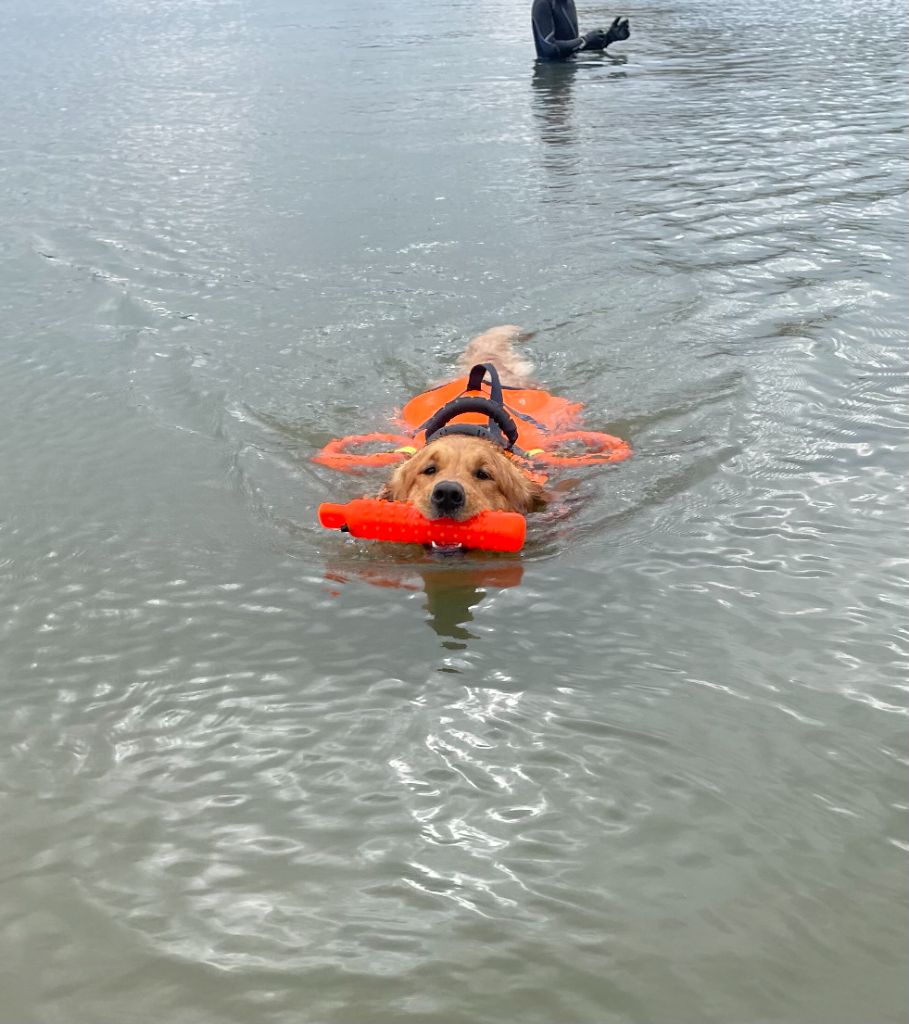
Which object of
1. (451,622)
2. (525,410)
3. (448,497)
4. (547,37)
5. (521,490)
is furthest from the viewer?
(547,37)

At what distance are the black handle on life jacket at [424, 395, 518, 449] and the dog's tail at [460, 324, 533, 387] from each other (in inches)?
73.9

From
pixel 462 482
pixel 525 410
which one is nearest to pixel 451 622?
pixel 462 482

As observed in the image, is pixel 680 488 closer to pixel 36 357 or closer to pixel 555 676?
pixel 555 676

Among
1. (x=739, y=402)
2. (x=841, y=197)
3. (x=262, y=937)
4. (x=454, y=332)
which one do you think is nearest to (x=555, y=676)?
(x=262, y=937)

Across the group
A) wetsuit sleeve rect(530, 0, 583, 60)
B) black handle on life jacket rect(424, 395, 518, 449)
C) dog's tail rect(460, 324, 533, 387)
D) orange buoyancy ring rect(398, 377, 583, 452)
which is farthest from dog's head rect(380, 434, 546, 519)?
wetsuit sleeve rect(530, 0, 583, 60)

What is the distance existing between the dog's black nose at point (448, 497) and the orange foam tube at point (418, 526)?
70mm

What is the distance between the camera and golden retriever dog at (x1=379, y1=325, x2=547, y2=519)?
604cm

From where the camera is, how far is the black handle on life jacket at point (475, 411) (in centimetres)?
688

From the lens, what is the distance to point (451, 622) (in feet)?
18.3

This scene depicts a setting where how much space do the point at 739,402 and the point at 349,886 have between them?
212 inches

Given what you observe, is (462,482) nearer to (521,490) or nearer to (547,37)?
(521,490)

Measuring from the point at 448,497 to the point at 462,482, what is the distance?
0.20 meters

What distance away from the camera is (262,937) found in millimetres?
3619

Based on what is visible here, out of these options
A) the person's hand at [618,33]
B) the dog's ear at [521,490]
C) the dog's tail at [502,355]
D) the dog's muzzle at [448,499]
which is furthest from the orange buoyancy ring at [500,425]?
the person's hand at [618,33]
